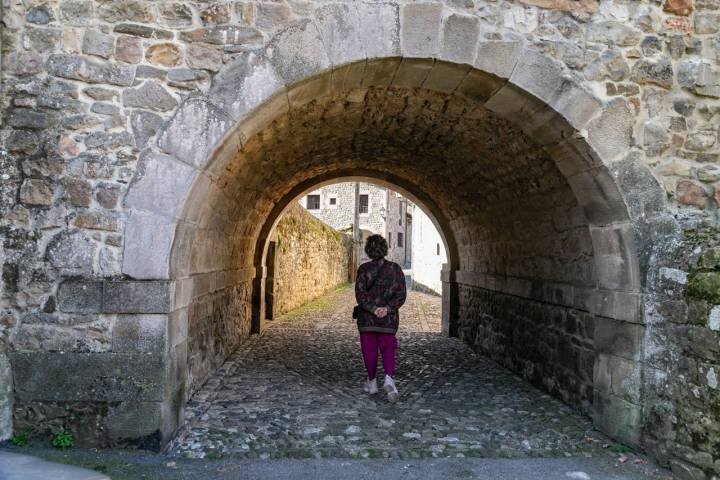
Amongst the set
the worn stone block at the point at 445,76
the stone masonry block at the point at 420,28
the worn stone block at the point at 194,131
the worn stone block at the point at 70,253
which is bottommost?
the worn stone block at the point at 70,253

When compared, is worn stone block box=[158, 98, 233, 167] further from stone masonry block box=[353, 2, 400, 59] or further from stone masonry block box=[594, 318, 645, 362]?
stone masonry block box=[594, 318, 645, 362]

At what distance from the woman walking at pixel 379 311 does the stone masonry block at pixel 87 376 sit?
6.55 feet

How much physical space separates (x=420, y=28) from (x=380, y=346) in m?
2.76

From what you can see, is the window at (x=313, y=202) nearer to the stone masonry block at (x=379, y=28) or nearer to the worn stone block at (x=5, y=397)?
the stone masonry block at (x=379, y=28)

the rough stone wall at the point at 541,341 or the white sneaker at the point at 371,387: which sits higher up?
the rough stone wall at the point at 541,341

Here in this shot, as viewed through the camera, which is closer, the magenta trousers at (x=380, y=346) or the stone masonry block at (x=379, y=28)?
the stone masonry block at (x=379, y=28)

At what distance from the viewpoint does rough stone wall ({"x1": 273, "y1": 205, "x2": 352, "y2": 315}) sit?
37.6 ft

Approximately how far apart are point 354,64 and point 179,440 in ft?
9.10

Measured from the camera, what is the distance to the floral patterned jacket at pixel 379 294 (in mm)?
4906

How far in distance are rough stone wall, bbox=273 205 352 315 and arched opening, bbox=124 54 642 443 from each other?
3666 millimetres

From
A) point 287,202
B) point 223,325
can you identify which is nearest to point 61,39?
point 223,325

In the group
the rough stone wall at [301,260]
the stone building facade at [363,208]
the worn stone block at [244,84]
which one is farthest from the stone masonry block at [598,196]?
the stone building facade at [363,208]

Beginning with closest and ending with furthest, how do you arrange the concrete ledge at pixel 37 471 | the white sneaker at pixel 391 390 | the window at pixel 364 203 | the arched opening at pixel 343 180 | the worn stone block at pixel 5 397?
the concrete ledge at pixel 37 471, the worn stone block at pixel 5 397, the white sneaker at pixel 391 390, the arched opening at pixel 343 180, the window at pixel 364 203

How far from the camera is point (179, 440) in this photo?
364 cm
